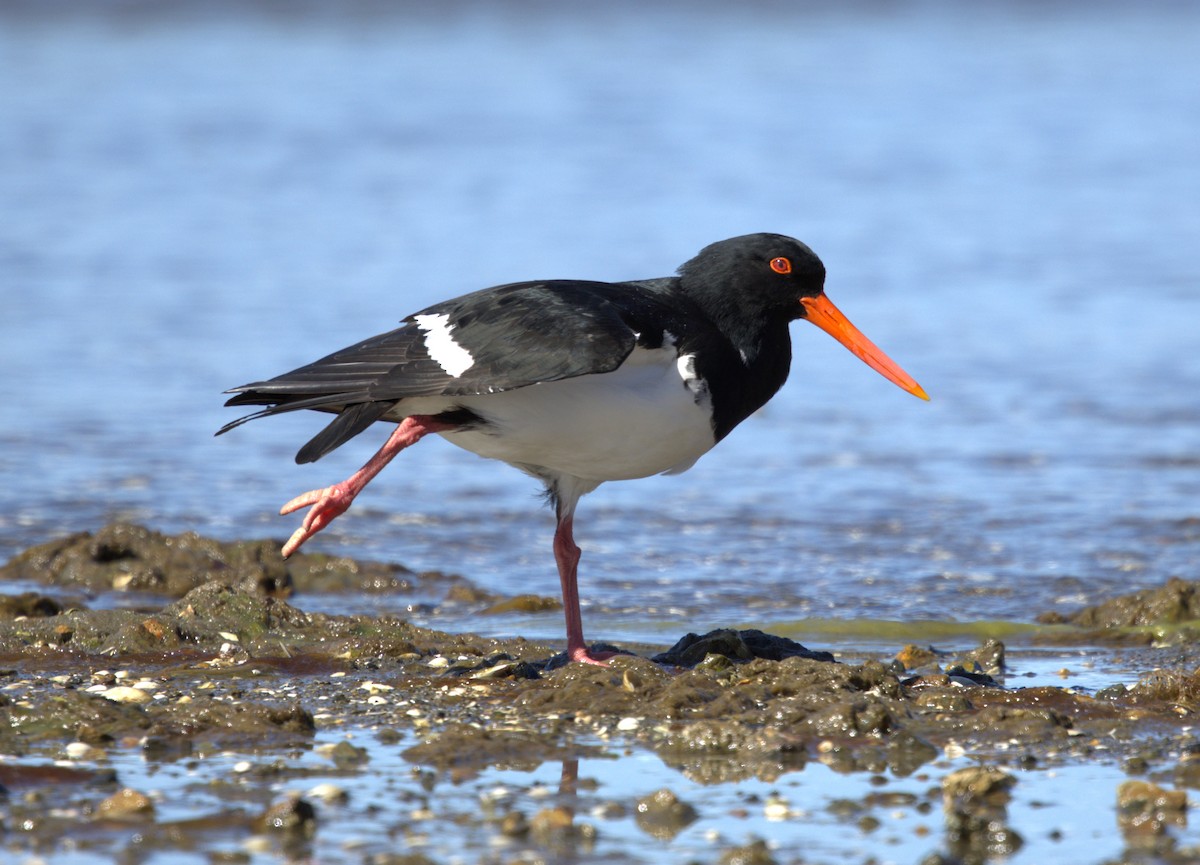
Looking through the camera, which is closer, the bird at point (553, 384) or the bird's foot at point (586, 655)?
the bird at point (553, 384)

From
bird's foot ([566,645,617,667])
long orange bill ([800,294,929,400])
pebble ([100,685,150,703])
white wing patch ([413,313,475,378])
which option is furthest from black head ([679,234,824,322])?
pebble ([100,685,150,703])

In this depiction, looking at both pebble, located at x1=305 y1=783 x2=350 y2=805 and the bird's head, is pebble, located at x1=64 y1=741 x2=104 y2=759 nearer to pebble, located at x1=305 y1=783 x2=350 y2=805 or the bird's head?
pebble, located at x1=305 y1=783 x2=350 y2=805

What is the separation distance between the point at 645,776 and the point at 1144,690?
185cm

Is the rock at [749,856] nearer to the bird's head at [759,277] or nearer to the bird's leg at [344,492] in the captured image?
the bird's leg at [344,492]

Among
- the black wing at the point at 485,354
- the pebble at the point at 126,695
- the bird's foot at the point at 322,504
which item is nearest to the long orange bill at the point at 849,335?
the black wing at the point at 485,354

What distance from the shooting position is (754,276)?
639 cm

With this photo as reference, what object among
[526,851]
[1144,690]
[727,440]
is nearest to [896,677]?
[1144,690]

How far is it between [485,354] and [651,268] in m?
9.23

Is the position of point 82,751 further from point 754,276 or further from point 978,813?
point 754,276

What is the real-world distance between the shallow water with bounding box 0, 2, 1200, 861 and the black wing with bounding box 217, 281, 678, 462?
1.72 metres

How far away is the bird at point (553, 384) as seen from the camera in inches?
225

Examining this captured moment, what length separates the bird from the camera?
5.70m

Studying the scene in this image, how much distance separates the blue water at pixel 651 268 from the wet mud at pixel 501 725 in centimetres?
129

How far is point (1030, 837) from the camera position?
4.14 m
